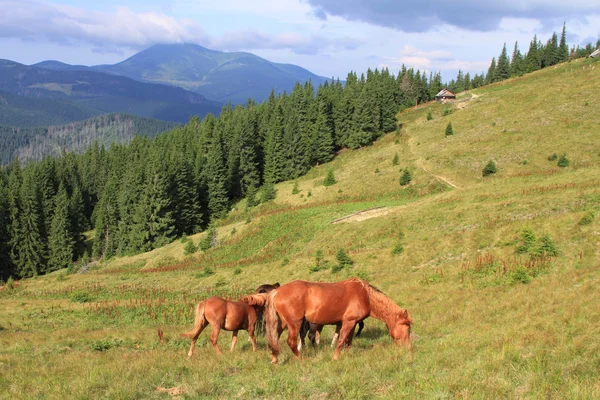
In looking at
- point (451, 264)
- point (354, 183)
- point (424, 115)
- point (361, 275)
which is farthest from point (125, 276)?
point (424, 115)

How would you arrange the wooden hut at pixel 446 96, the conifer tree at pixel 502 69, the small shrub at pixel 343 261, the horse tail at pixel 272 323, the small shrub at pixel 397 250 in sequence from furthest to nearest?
1. the conifer tree at pixel 502 69
2. the wooden hut at pixel 446 96
3. the small shrub at pixel 343 261
4. the small shrub at pixel 397 250
5. the horse tail at pixel 272 323

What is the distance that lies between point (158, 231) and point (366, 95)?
171 ft

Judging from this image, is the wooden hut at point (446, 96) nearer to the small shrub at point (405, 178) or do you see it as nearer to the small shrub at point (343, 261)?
the small shrub at point (405, 178)

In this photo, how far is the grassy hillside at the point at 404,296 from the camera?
779 centimetres

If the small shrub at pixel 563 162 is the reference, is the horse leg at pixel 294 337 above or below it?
below

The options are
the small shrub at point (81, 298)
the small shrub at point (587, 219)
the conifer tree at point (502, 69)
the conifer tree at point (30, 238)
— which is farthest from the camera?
the conifer tree at point (502, 69)

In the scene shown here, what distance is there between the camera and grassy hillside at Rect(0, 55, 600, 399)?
25.6ft

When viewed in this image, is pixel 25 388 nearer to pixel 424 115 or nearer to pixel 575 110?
pixel 575 110

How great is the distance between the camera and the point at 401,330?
9.91 meters

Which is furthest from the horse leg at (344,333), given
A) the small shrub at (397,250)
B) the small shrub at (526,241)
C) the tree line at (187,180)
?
the tree line at (187,180)

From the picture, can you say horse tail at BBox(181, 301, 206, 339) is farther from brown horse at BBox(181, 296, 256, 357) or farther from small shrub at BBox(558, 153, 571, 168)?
small shrub at BBox(558, 153, 571, 168)

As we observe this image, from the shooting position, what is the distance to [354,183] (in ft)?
197

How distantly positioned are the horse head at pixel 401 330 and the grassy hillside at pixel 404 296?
1.19 feet

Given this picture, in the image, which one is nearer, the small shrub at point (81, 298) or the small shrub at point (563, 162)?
the small shrub at point (81, 298)
